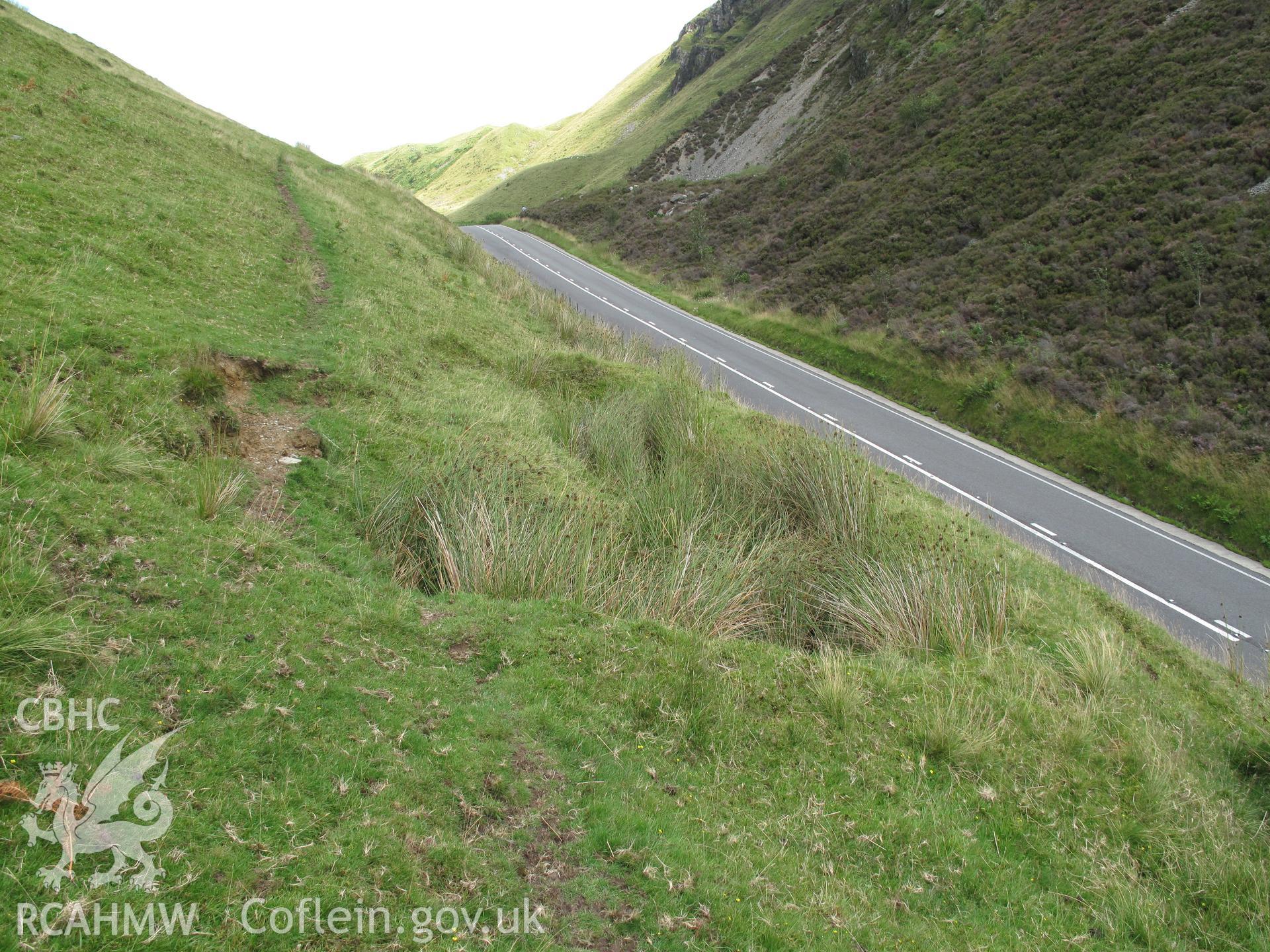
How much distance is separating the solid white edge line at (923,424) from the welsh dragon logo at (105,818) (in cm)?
1468

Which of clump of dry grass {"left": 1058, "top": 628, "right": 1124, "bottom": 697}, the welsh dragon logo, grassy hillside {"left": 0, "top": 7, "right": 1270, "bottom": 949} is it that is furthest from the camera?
clump of dry grass {"left": 1058, "top": 628, "right": 1124, "bottom": 697}

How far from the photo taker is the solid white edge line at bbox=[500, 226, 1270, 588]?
1219 cm

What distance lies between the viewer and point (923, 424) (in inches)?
733

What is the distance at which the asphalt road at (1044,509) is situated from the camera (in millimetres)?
10156

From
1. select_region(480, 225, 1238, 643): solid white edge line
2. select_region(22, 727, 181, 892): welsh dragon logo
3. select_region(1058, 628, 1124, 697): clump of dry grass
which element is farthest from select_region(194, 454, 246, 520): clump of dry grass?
select_region(1058, 628, 1124, 697): clump of dry grass

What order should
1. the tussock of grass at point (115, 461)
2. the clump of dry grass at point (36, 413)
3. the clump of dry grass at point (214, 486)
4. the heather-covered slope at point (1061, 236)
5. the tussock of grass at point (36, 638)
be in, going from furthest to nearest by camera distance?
the heather-covered slope at point (1061, 236) → the clump of dry grass at point (214, 486) → the tussock of grass at point (115, 461) → the clump of dry grass at point (36, 413) → the tussock of grass at point (36, 638)

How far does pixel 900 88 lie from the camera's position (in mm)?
38281

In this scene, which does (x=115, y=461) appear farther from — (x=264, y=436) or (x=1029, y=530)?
(x=1029, y=530)

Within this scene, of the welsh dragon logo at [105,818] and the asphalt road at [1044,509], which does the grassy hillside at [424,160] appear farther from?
the welsh dragon logo at [105,818]

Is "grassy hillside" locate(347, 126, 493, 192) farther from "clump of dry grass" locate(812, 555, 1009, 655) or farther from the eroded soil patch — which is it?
"clump of dry grass" locate(812, 555, 1009, 655)

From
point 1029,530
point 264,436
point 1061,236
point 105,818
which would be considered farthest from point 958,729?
point 1061,236

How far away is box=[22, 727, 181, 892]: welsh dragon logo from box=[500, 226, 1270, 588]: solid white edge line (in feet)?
48.2

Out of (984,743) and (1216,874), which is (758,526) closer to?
(984,743)

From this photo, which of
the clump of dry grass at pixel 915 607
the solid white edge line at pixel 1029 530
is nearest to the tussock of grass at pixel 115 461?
the clump of dry grass at pixel 915 607
